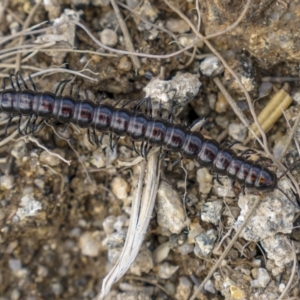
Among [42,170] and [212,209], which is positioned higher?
[212,209]

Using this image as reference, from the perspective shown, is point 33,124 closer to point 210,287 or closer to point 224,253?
point 224,253

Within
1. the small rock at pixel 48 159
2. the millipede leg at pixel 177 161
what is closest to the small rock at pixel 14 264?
the small rock at pixel 48 159

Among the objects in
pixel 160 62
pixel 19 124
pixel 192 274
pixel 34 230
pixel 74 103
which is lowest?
pixel 34 230

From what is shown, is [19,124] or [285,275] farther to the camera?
[19,124]

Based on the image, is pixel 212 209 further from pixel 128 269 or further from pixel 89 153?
pixel 89 153

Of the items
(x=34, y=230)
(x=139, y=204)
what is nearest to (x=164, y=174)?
(x=139, y=204)

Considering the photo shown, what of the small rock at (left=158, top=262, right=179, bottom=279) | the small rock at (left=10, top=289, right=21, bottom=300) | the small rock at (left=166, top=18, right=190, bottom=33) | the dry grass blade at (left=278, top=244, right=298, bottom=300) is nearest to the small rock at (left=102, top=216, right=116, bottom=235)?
the small rock at (left=158, top=262, right=179, bottom=279)

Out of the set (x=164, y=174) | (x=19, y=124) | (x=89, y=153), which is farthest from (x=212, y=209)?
(x=19, y=124)
